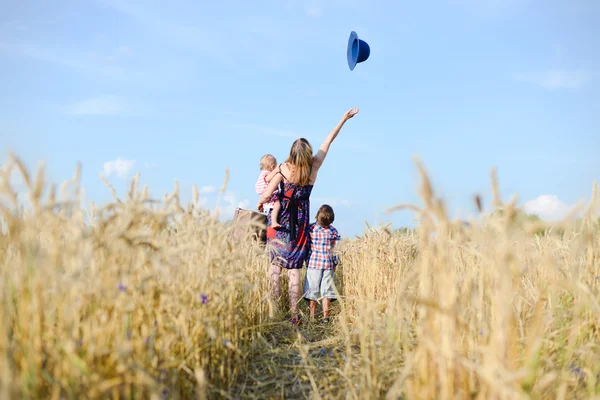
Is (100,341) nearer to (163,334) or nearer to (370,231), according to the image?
(163,334)

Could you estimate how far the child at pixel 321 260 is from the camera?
475cm

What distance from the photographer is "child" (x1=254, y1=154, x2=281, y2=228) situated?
4586mm

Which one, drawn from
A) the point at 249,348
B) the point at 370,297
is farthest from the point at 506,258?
the point at 370,297

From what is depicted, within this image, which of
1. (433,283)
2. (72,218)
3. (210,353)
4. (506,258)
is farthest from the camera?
(433,283)

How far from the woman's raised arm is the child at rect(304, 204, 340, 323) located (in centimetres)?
53

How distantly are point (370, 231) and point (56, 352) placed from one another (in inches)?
145

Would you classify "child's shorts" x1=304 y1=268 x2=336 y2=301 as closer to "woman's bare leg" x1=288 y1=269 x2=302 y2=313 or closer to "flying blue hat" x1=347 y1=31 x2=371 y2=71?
"woman's bare leg" x1=288 y1=269 x2=302 y2=313

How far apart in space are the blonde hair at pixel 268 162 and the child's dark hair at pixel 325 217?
154cm

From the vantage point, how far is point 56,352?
5.32 ft

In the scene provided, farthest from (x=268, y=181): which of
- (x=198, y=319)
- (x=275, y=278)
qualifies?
(x=198, y=319)

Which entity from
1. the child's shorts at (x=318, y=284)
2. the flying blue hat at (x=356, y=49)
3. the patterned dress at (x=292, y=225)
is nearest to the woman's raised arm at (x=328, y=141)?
the patterned dress at (x=292, y=225)

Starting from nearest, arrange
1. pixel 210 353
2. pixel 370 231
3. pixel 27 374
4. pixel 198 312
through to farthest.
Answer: pixel 27 374, pixel 198 312, pixel 210 353, pixel 370 231

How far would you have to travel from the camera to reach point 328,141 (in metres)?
4.66

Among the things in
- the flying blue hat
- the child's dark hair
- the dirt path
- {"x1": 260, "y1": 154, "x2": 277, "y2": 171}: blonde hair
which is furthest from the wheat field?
the flying blue hat
